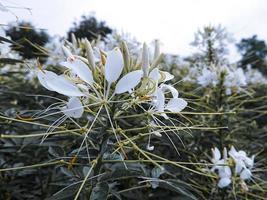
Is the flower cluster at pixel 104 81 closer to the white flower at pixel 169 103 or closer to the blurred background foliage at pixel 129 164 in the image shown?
the white flower at pixel 169 103

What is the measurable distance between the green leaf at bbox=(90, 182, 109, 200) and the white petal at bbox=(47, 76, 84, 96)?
0.28m

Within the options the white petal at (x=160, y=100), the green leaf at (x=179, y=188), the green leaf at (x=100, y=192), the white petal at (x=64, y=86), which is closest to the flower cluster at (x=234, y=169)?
the green leaf at (x=179, y=188)

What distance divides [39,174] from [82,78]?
4.05 ft

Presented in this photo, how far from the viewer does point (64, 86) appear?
50.6 inches

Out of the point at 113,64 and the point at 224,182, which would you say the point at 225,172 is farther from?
the point at 113,64

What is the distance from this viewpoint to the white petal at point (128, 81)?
4.26ft

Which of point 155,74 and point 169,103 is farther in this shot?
point 169,103

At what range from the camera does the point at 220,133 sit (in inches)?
103

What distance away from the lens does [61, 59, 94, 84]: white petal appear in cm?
129

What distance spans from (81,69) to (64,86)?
0.07m

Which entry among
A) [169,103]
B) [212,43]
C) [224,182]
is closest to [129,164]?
[169,103]

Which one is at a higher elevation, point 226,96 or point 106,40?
point 106,40

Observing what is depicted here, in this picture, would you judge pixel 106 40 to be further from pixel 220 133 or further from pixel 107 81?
pixel 107 81

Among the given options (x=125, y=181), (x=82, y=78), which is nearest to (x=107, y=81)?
(x=82, y=78)
